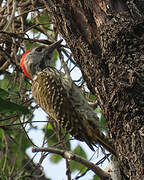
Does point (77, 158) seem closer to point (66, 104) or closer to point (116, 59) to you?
point (116, 59)

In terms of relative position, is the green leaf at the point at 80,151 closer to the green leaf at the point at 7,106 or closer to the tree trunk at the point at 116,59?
the tree trunk at the point at 116,59

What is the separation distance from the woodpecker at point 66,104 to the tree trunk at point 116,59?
974mm

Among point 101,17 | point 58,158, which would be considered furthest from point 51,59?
point 101,17

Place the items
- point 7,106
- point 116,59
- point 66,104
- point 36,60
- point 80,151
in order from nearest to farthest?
point 7,106, point 116,59, point 66,104, point 80,151, point 36,60

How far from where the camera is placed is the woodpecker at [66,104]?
3.57 m

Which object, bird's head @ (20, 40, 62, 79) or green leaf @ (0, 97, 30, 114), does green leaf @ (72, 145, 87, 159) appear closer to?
bird's head @ (20, 40, 62, 79)

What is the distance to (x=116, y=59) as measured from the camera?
243 cm

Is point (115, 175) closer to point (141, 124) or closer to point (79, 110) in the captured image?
point (141, 124)

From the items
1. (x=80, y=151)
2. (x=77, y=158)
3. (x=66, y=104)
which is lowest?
(x=77, y=158)

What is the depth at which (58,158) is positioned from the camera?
14.9ft

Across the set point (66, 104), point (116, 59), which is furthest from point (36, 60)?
point (116, 59)

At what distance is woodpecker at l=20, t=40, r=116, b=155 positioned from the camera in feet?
11.7

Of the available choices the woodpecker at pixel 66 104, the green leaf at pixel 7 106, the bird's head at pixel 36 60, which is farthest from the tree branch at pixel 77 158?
the bird's head at pixel 36 60

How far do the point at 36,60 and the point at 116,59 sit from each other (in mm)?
2151
